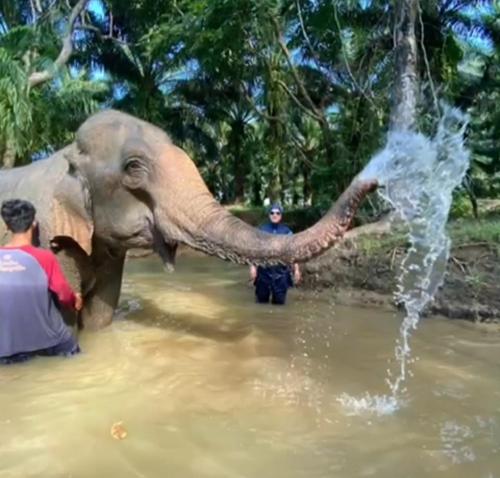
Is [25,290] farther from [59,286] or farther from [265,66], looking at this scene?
[265,66]

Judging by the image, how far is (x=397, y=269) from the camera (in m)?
8.41

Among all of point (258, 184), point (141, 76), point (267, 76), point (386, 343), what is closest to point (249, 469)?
point (386, 343)

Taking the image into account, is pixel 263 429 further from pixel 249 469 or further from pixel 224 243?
pixel 224 243

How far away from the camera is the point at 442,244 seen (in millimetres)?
7719

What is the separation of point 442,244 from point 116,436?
511 centimetres

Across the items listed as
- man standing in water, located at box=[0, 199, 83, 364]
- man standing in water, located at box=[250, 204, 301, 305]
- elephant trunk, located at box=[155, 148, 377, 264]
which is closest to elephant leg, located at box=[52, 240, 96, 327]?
man standing in water, located at box=[0, 199, 83, 364]

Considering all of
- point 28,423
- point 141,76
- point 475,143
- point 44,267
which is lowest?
point 28,423

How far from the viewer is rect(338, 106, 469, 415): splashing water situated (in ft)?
13.7

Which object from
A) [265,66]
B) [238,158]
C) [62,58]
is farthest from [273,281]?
[238,158]

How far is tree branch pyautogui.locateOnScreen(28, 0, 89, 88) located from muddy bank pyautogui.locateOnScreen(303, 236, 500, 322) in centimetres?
1050

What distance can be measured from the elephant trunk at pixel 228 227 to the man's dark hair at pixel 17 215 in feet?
2.94

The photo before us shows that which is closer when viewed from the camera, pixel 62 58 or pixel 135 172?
pixel 135 172

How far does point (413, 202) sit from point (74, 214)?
98.7 inches

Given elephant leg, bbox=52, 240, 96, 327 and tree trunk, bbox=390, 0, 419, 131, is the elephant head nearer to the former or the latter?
elephant leg, bbox=52, 240, 96, 327
